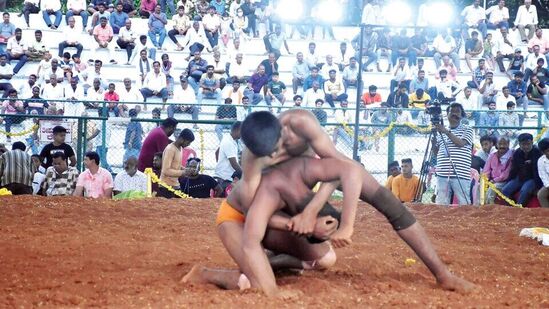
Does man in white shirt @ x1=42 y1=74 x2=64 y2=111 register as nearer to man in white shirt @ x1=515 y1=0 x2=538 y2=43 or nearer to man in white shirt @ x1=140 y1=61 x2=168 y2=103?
man in white shirt @ x1=140 y1=61 x2=168 y2=103

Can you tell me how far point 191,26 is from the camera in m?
22.3

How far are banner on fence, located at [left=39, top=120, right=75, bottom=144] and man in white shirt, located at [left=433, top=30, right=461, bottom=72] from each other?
10.7m

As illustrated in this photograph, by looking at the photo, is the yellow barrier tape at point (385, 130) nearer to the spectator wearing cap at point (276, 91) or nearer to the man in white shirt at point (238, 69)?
the spectator wearing cap at point (276, 91)

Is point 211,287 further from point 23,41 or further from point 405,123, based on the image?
point 23,41

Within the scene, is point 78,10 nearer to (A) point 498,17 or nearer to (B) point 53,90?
(B) point 53,90

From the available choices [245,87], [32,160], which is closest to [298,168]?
[32,160]

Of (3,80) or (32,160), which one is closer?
(32,160)

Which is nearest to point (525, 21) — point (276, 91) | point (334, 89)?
point (334, 89)

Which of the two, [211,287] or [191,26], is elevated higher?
[191,26]

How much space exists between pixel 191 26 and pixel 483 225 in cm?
1336

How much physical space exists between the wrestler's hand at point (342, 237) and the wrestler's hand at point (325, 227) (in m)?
0.10

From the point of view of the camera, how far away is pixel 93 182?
1288 cm

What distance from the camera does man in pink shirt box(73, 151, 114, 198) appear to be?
12.8 m

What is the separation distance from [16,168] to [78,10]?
9.75m
